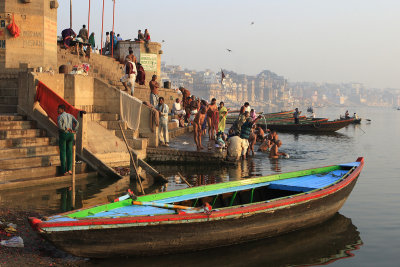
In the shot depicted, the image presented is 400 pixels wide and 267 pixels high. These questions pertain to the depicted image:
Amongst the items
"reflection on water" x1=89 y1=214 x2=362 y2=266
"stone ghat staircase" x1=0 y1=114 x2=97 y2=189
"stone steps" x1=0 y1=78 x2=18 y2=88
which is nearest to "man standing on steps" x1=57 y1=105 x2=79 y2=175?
"stone ghat staircase" x1=0 y1=114 x2=97 y2=189

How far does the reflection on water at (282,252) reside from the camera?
7.45 m

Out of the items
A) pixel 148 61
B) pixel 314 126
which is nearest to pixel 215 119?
pixel 148 61

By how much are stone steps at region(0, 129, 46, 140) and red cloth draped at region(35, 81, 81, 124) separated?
1.80 feet

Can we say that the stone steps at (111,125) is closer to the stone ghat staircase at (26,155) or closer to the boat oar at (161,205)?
the stone ghat staircase at (26,155)

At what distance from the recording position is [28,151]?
40.5ft

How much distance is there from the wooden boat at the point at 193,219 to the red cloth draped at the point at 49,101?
5.48 meters

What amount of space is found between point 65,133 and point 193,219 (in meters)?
5.57

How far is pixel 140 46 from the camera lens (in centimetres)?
2967

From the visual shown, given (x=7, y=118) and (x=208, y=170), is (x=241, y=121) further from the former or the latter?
(x=7, y=118)

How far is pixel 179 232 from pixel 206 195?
173 cm

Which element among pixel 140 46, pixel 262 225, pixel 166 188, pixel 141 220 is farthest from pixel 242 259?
pixel 140 46

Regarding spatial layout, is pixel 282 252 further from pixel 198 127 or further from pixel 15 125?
pixel 198 127

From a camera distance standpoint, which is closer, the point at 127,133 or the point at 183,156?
the point at 127,133

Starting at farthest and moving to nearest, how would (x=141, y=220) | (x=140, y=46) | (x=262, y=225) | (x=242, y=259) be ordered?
(x=140, y=46) < (x=262, y=225) < (x=242, y=259) < (x=141, y=220)
